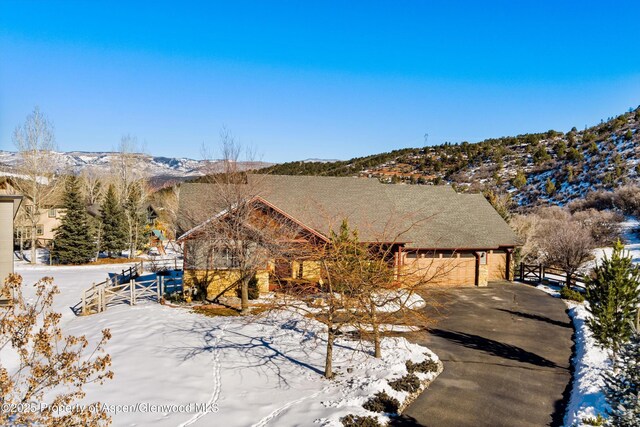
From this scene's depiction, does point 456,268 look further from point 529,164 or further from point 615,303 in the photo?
point 529,164

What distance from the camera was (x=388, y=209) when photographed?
29.6m

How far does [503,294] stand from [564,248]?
609 cm

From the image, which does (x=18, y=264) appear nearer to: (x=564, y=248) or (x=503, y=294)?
(x=503, y=294)

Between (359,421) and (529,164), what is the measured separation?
7036cm

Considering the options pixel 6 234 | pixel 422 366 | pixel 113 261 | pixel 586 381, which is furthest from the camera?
pixel 113 261

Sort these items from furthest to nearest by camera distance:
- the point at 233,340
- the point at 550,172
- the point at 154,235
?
1. the point at 550,172
2. the point at 154,235
3. the point at 233,340

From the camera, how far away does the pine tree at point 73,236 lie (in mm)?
38906

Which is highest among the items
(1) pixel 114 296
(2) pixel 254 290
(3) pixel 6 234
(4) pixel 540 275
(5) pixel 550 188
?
(5) pixel 550 188

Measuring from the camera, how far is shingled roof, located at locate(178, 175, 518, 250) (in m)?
26.5

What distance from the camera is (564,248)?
2723 cm

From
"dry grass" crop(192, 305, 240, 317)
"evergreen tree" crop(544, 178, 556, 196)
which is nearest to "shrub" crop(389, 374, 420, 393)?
"dry grass" crop(192, 305, 240, 317)

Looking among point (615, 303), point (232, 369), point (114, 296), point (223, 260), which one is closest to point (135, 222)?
point (114, 296)

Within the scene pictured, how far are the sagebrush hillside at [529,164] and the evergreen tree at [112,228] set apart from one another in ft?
58.7

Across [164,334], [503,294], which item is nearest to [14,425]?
[164,334]
